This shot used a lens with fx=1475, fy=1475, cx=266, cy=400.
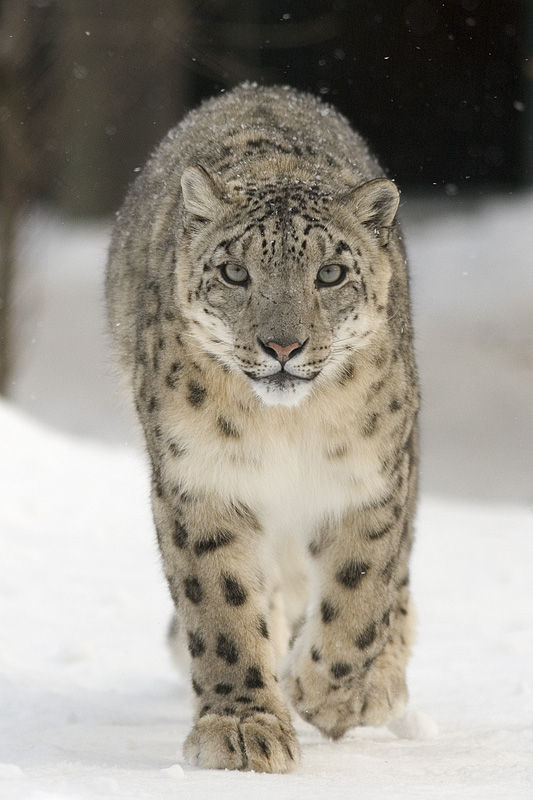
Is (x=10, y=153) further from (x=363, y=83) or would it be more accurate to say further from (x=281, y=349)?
(x=281, y=349)

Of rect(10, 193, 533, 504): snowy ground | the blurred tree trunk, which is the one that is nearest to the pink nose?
rect(10, 193, 533, 504): snowy ground

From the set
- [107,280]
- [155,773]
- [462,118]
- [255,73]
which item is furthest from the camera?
[462,118]

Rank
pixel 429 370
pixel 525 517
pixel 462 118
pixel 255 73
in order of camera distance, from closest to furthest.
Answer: pixel 525 517
pixel 429 370
pixel 255 73
pixel 462 118

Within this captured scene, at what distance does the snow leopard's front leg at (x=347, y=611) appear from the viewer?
521 centimetres

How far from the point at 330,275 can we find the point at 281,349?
1.16 feet

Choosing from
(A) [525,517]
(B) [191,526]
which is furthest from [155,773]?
(A) [525,517]

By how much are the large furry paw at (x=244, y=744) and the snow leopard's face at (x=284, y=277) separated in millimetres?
1041

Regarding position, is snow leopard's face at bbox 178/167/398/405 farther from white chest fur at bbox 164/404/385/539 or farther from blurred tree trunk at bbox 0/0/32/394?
blurred tree trunk at bbox 0/0/32/394

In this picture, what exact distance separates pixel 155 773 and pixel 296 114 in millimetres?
2834

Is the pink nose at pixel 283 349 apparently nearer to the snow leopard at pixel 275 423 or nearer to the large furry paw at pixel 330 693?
the snow leopard at pixel 275 423

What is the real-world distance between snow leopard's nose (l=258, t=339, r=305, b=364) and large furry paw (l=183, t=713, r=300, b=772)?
117cm

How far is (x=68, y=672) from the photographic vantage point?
638cm

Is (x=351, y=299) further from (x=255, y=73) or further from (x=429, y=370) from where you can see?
(x=255, y=73)

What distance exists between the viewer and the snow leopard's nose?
176 inches
